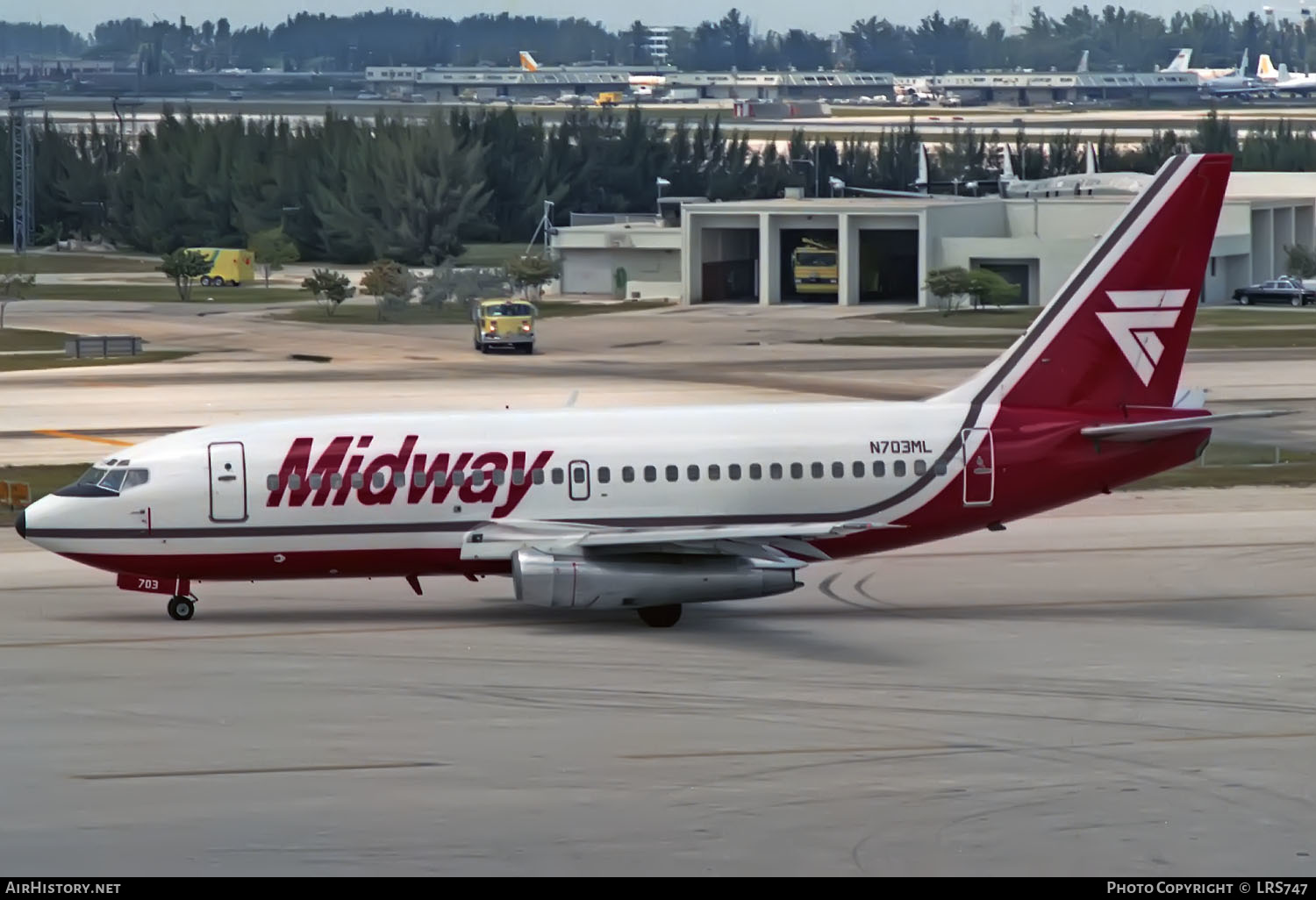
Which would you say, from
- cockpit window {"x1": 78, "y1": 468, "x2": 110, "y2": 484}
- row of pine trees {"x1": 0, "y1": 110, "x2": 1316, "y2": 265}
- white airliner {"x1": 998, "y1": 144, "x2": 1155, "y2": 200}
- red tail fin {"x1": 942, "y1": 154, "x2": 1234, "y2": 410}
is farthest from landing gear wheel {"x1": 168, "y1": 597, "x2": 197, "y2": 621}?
row of pine trees {"x1": 0, "y1": 110, "x2": 1316, "y2": 265}

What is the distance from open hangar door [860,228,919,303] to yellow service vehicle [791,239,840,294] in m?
4.15

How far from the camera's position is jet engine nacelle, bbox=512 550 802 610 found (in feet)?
103

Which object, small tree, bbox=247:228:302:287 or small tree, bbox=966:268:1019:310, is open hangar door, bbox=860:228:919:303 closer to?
small tree, bbox=966:268:1019:310

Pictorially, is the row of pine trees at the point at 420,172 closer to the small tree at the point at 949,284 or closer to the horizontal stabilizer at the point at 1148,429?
the small tree at the point at 949,284

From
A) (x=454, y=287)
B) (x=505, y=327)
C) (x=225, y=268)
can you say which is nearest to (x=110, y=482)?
(x=505, y=327)

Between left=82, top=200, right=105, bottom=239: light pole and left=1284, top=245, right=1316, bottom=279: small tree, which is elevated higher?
left=82, top=200, right=105, bottom=239: light pole

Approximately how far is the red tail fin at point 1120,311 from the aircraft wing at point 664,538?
3730 millimetres

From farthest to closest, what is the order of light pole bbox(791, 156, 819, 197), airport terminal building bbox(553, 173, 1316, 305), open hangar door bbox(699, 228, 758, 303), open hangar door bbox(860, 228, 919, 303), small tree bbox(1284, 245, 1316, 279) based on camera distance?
1. light pole bbox(791, 156, 819, 197)
2. small tree bbox(1284, 245, 1316, 279)
3. open hangar door bbox(860, 228, 919, 303)
4. open hangar door bbox(699, 228, 758, 303)
5. airport terminal building bbox(553, 173, 1316, 305)

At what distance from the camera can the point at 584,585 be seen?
31547 millimetres

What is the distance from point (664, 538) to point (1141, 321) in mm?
9737

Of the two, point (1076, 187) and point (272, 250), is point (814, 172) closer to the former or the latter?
point (1076, 187)

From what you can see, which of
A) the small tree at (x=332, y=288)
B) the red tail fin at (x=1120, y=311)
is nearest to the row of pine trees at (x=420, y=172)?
the small tree at (x=332, y=288)

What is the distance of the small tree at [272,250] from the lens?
13800 cm

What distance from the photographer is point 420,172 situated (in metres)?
148
